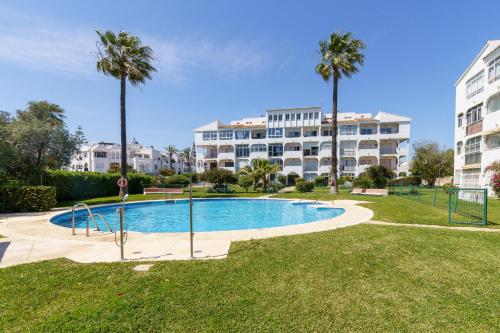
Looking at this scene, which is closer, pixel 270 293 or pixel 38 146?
pixel 270 293

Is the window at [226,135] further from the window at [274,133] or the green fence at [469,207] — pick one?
the green fence at [469,207]

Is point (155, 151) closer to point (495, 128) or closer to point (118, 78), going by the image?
point (118, 78)

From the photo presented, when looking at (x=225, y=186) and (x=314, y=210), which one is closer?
(x=314, y=210)

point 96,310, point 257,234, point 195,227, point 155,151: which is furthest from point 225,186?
point 155,151

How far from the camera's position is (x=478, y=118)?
23.8 meters

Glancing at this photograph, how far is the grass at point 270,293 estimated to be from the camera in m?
3.47

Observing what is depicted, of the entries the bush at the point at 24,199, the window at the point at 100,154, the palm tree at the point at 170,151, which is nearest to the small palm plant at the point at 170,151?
the palm tree at the point at 170,151

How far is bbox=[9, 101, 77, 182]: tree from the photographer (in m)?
19.5

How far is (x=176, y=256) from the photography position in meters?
6.22

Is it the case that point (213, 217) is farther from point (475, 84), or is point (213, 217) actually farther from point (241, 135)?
point (241, 135)

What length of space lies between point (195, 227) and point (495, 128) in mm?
26157

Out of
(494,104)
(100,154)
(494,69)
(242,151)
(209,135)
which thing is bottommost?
(242,151)

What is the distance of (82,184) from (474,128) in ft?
129

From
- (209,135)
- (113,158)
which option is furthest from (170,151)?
(209,135)
